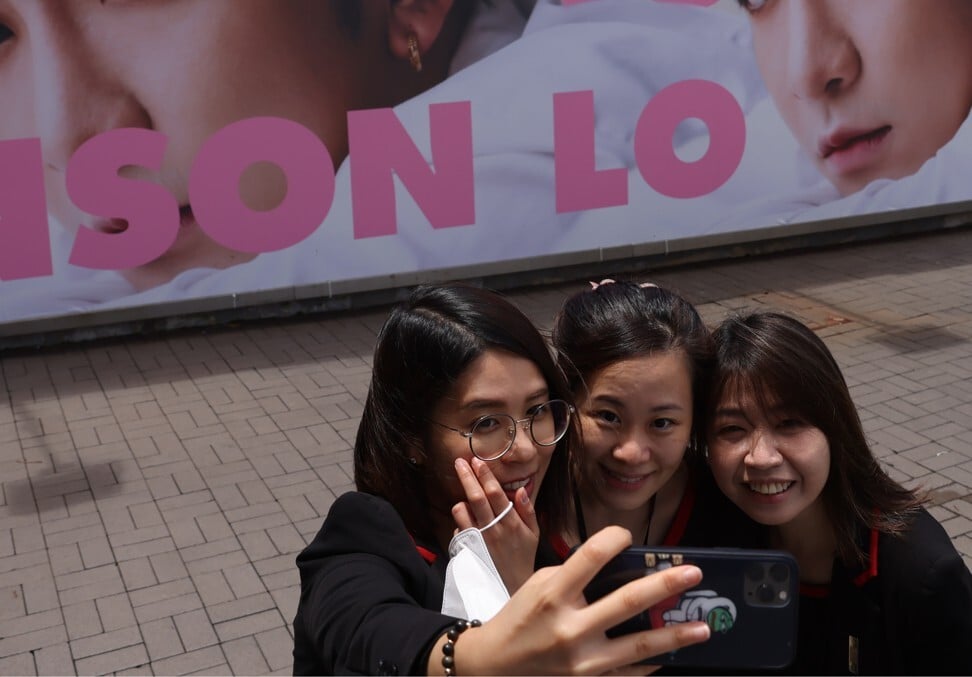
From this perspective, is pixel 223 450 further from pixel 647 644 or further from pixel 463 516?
pixel 647 644


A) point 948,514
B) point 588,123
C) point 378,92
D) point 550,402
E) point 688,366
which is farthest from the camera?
point 588,123

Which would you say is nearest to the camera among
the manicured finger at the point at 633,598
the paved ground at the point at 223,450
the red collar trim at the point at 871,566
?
the manicured finger at the point at 633,598

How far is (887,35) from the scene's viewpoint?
27.0ft

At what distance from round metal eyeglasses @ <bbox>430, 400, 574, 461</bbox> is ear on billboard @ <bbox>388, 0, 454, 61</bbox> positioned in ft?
18.3

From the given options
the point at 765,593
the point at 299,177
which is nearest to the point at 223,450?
the point at 299,177

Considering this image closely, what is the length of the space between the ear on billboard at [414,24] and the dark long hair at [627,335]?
517 cm

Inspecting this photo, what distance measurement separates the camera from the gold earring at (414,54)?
704 cm

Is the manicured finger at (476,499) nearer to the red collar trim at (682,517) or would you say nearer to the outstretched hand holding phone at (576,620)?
Answer: the outstretched hand holding phone at (576,620)

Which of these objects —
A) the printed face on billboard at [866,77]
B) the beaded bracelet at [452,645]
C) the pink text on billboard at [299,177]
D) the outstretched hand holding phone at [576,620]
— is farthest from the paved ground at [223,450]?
the outstretched hand holding phone at [576,620]

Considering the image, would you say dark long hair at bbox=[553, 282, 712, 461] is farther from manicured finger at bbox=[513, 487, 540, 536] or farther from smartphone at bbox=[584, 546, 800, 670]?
smartphone at bbox=[584, 546, 800, 670]

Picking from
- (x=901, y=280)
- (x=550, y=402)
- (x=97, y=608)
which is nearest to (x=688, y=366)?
(x=550, y=402)

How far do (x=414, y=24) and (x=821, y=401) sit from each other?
5.55 metres

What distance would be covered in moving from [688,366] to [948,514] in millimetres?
3056

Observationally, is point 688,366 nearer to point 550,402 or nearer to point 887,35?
point 550,402
